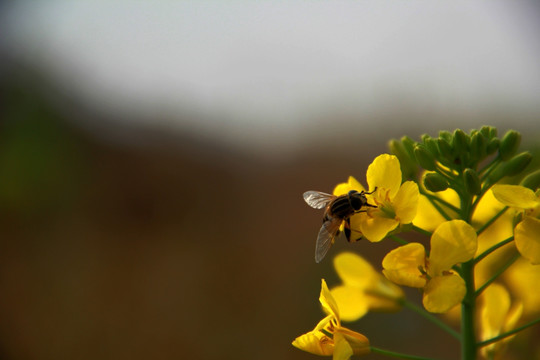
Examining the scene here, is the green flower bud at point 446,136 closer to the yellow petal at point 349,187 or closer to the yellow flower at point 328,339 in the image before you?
the yellow petal at point 349,187

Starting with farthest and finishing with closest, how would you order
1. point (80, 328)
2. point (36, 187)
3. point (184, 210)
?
point (184, 210)
point (36, 187)
point (80, 328)

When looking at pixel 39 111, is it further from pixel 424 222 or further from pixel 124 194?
pixel 424 222

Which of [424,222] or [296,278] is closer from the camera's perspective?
[424,222]

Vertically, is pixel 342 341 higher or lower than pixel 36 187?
lower

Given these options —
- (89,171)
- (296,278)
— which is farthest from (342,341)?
(89,171)

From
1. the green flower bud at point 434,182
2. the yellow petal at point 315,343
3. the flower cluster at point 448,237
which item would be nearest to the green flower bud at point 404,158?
the flower cluster at point 448,237

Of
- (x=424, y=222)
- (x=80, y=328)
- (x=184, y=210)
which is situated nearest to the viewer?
(x=424, y=222)

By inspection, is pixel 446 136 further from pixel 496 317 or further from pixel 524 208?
pixel 496 317

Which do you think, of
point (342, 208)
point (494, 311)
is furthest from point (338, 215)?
point (494, 311)
